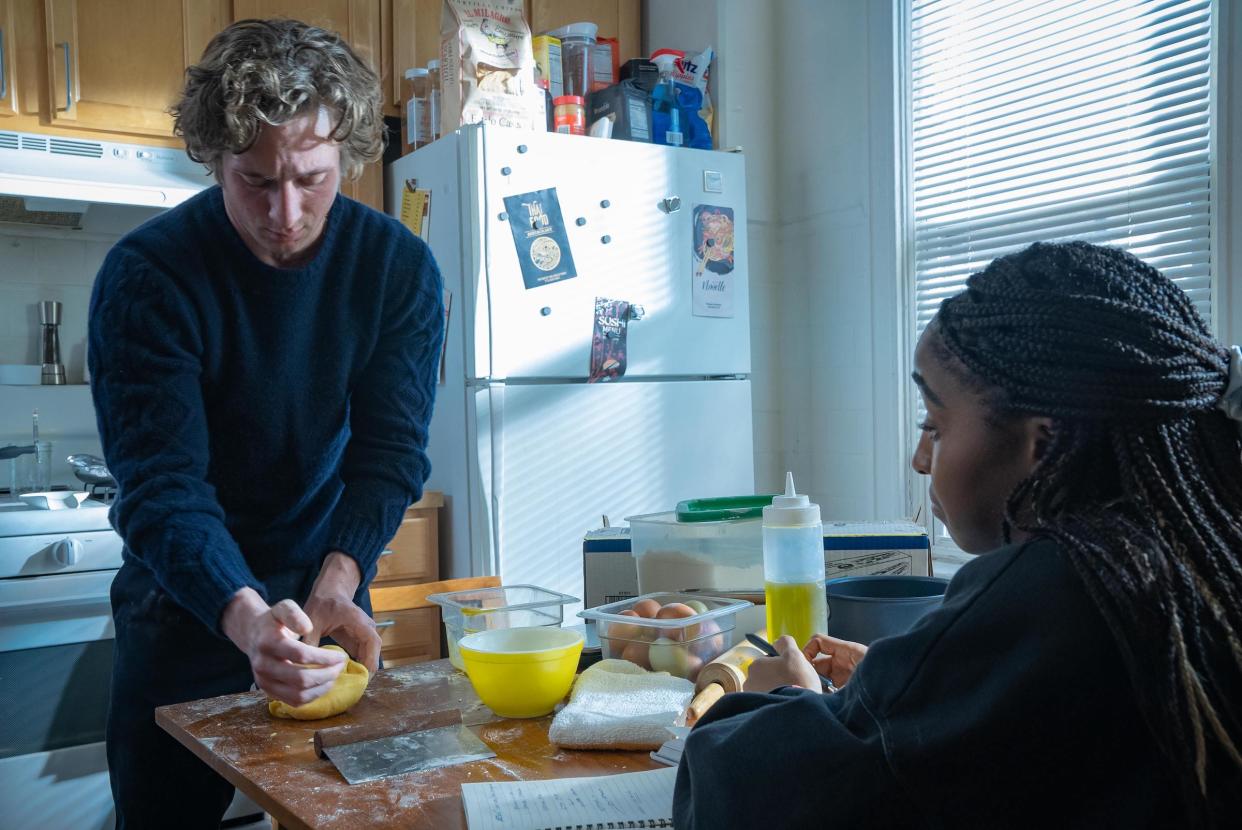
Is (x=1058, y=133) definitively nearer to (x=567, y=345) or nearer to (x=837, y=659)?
(x=567, y=345)

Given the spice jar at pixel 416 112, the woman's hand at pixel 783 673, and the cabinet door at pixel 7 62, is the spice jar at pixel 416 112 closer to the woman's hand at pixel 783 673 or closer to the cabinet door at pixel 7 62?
the cabinet door at pixel 7 62

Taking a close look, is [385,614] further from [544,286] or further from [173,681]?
[173,681]

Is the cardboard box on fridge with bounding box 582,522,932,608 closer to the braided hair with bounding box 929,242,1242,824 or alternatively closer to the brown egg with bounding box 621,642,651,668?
the brown egg with bounding box 621,642,651,668

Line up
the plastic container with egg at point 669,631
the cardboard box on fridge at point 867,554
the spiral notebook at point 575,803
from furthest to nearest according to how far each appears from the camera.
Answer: the cardboard box on fridge at point 867,554 → the plastic container with egg at point 669,631 → the spiral notebook at point 575,803

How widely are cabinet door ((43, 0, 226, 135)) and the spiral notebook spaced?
2.30 m

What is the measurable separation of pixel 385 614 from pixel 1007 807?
2.17 metres

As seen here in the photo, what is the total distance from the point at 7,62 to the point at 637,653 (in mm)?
2329

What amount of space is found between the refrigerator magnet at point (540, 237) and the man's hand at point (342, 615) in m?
1.39

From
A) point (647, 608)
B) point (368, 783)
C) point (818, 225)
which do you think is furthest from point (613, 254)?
point (368, 783)

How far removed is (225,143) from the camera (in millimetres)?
1220

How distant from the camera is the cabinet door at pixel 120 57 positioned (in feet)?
8.52

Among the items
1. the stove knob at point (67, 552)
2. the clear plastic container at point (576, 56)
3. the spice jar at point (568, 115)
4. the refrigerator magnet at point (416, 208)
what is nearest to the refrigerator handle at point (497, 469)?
the refrigerator magnet at point (416, 208)

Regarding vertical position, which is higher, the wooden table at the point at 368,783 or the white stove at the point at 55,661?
the wooden table at the point at 368,783

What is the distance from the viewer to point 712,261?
295 cm
